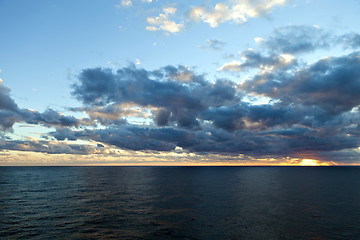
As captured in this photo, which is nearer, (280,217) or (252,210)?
(280,217)

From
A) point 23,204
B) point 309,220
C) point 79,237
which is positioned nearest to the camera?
point 79,237

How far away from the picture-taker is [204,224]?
4291 centimetres

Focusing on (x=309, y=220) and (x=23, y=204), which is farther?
(x=23, y=204)

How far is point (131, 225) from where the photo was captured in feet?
138

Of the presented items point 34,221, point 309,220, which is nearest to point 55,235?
point 34,221

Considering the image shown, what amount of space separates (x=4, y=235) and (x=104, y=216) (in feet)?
55.2

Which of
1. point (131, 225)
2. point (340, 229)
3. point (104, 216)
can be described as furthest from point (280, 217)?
point (104, 216)

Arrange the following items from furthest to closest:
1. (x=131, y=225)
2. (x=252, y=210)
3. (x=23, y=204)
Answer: (x=23, y=204), (x=252, y=210), (x=131, y=225)

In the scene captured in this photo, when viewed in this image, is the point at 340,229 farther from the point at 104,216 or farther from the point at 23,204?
the point at 23,204

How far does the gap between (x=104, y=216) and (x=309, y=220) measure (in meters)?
40.0

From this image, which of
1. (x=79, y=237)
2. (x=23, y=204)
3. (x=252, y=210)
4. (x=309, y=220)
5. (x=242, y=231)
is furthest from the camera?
(x=23, y=204)

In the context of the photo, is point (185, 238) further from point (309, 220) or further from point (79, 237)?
point (309, 220)

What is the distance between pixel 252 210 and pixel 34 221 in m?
44.1

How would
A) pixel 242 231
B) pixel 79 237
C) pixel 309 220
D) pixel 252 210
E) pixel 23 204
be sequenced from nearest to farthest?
1. pixel 79 237
2. pixel 242 231
3. pixel 309 220
4. pixel 252 210
5. pixel 23 204
